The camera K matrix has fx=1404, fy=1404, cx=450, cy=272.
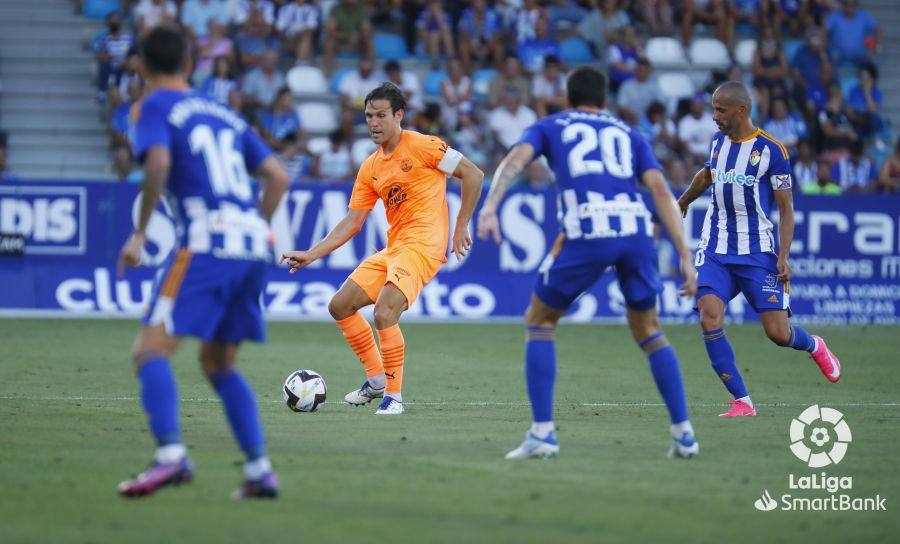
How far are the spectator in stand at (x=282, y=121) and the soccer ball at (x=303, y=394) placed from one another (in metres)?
11.7

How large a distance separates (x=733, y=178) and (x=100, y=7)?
55.5 ft

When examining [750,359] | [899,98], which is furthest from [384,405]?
[899,98]

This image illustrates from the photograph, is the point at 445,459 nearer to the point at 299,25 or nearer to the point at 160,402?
the point at 160,402

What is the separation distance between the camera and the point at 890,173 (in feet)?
70.4

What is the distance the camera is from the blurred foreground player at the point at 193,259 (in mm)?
6559

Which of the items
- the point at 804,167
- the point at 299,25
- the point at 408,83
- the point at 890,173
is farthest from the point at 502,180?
the point at 299,25

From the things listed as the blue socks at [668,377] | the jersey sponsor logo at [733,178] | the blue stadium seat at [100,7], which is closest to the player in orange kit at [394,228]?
the jersey sponsor logo at [733,178]

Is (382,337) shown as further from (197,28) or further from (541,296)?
(197,28)

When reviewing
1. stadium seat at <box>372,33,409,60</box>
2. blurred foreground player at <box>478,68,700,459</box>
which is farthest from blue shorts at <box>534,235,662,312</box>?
stadium seat at <box>372,33,409,60</box>

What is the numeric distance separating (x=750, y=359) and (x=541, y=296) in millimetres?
7325

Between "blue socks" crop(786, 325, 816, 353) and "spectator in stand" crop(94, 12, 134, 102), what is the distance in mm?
14535

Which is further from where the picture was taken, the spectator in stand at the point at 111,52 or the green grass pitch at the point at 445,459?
the spectator in stand at the point at 111,52

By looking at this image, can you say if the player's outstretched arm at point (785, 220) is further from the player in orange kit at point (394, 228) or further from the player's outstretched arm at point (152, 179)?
the player's outstretched arm at point (152, 179)

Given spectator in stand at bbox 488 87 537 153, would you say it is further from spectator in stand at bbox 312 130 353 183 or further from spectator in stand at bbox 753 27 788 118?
spectator in stand at bbox 753 27 788 118
